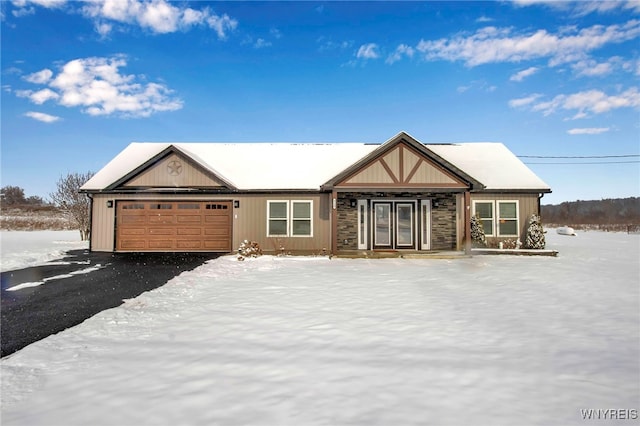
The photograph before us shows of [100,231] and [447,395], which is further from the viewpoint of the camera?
[100,231]

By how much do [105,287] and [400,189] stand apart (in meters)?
11.3

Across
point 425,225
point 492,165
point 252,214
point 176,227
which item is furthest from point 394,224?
point 176,227

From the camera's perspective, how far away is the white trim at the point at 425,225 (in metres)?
16.0

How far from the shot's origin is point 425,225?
16078mm

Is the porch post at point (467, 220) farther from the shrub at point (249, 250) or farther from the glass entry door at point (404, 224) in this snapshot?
the shrub at point (249, 250)

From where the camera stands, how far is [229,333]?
17.1 feet

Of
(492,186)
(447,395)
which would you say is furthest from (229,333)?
(492,186)

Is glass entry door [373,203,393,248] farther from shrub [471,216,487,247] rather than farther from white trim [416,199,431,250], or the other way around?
shrub [471,216,487,247]

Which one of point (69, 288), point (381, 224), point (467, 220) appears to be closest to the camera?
point (69, 288)

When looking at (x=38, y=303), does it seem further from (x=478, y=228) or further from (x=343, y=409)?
(x=478, y=228)

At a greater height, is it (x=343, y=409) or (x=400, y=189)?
(x=400, y=189)

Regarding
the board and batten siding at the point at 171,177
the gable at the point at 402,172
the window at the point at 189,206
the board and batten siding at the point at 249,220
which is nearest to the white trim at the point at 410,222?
the gable at the point at 402,172

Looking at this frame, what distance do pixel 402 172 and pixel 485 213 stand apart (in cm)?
578

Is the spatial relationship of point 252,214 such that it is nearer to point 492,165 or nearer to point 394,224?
point 394,224
